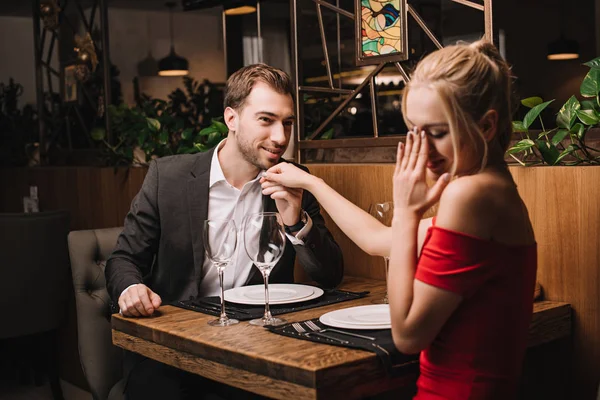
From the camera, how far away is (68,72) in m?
5.02

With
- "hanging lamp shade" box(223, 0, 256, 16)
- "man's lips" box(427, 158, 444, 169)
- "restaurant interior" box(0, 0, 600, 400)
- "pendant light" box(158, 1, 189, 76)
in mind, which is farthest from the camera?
"pendant light" box(158, 1, 189, 76)

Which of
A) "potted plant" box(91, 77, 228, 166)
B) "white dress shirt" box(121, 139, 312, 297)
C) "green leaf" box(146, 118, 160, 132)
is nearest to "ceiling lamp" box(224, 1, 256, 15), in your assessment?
"potted plant" box(91, 77, 228, 166)

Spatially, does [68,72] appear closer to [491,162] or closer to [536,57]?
[536,57]

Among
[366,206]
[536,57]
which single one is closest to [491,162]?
[366,206]

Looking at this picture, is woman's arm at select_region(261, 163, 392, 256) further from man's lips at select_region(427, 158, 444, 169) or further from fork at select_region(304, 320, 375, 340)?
man's lips at select_region(427, 158, 444, 169)

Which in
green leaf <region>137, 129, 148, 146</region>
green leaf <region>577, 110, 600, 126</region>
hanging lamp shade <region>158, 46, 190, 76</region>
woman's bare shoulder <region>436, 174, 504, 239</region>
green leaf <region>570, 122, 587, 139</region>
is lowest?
woman's bare shoulder <region>436, 174, 504, 239</region>

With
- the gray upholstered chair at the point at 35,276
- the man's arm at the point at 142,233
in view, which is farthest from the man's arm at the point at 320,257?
the gray upholstered chair at the point at 35,276

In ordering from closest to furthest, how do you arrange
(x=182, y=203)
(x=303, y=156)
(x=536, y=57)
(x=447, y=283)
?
(x=447, y=283)
(x=182, y=203)
(x=303, y=156)
(x=536, y=57)

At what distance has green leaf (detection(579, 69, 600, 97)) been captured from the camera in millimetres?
2027

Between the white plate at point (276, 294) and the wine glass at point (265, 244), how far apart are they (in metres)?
0.16

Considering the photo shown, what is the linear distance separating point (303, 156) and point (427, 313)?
174 centimetres

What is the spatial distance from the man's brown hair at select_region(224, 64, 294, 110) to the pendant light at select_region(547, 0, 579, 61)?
3.97 m

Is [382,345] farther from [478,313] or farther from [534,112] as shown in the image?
[534,112]

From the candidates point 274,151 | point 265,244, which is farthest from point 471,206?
point 274,151
